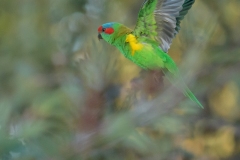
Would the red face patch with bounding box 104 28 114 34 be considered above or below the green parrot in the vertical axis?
above

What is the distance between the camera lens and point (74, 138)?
0.99 ft

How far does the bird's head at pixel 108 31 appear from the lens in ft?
0.95

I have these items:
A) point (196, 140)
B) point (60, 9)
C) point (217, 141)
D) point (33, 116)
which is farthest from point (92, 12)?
point (217, 141)

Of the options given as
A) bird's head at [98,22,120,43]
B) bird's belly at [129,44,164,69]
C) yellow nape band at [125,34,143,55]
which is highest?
bird's head at [98,22,120,43]

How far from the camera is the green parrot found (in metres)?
0.25

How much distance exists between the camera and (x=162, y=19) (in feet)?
0.86

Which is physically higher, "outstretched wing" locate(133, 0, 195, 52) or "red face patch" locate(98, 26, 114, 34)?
"red face patch" locate(98, 26, 114, 34)

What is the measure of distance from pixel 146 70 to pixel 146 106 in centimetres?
3

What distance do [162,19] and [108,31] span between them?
51 millimetres

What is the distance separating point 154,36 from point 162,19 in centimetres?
1

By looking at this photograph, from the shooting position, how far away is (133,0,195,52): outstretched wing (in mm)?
240

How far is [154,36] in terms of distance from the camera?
10.4 inches

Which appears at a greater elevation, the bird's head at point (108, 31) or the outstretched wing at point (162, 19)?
the bird's head at point (108, 31)

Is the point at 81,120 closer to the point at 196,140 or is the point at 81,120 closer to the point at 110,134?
the point at 110,134
